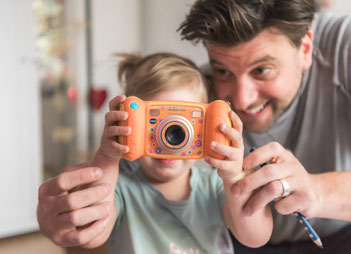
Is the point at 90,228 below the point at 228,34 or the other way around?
below

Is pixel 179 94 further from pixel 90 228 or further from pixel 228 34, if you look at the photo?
pixel 90 228

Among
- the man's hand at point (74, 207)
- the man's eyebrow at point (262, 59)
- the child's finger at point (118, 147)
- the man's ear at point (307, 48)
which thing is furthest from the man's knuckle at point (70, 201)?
the man's ear at point (307, 48)

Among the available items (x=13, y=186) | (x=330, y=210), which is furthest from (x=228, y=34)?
(x=13, y=186)

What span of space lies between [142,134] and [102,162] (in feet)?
0.33

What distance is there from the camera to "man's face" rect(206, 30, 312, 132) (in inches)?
27.6

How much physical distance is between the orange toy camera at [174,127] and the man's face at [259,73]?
0.21 metres

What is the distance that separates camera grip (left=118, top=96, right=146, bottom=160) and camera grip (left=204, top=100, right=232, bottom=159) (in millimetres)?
95

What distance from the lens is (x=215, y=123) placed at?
0.48 metres

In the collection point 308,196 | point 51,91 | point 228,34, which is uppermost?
point 228,34

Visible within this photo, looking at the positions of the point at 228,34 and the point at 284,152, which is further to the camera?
the point at 228,34

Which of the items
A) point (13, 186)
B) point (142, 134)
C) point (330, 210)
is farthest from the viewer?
point (13, 186)

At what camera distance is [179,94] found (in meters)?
0.64

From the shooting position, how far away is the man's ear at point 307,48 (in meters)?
0.77

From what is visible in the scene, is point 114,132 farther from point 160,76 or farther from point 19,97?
point 19,97
